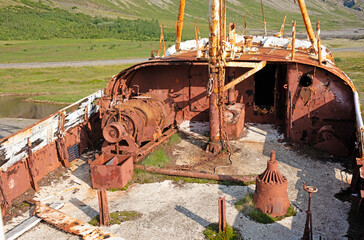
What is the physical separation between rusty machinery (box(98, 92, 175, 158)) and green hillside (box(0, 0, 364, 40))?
192 ft

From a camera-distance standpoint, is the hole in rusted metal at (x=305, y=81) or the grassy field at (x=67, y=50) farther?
the grassy field at (x=67, y=50)

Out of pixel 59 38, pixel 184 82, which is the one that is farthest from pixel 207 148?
pixel 59 38

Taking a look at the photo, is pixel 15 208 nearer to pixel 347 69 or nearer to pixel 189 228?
pixel 189 228

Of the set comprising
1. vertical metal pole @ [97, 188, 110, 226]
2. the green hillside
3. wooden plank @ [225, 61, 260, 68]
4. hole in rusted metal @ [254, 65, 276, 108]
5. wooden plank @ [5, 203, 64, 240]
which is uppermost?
the green hillside

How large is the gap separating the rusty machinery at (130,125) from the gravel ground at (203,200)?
1.21 metres

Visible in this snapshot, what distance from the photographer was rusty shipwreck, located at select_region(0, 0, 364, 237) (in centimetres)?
1132

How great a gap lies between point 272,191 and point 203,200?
203 centimetres

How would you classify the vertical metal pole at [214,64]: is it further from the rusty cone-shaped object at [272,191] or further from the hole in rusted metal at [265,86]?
the hole in rusted metal at [265,86]

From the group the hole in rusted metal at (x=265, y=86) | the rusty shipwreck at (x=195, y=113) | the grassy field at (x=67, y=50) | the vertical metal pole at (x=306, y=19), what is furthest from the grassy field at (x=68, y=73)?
the vertical metal pole at (x=306, y=19)

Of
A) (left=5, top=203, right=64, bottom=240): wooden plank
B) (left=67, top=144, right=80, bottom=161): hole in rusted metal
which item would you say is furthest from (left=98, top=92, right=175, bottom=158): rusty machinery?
(left=5, top=203, right=64, bottom=240): wooden plank

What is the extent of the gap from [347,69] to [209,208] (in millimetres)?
→ 31118

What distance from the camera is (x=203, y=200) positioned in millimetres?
10523

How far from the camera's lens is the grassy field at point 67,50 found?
1946 inches

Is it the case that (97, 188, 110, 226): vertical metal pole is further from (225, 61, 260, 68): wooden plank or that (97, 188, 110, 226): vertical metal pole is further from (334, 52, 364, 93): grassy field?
(334, 52, 364, 93): grassy field
